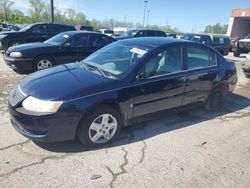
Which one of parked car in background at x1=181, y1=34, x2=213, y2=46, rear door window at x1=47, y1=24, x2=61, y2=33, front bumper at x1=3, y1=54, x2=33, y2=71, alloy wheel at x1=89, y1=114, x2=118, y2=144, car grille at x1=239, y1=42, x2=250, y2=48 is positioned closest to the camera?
alloy wheel at x1=89, y1=114, x2=118, y2=144

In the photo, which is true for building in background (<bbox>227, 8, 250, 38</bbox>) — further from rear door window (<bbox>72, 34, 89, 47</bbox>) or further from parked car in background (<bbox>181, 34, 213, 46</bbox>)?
rear door window (<bbox>72, 34, 89, 47</bbox>)

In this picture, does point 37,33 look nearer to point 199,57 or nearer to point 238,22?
point 199,57

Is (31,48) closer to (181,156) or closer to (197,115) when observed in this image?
(197,115)

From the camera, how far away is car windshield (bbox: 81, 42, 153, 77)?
397cm

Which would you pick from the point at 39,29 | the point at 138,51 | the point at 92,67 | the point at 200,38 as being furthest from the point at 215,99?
the point at 200,38

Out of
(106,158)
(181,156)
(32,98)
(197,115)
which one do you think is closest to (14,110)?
(32,98)

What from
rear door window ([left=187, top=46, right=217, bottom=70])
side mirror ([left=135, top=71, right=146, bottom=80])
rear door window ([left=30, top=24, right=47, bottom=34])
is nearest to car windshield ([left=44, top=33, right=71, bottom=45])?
rear door window ([left=30, top=24, right=47, bottom=34])

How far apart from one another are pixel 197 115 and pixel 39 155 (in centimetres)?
327

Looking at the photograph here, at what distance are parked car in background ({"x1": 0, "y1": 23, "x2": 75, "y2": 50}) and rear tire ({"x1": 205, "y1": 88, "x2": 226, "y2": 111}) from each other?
965cm

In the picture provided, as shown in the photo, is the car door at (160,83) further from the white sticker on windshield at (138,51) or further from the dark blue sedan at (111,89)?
the white sticker on windshield at (138,51)

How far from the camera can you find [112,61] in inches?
168

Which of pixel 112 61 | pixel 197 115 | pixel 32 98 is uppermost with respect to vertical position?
pixel 112 61

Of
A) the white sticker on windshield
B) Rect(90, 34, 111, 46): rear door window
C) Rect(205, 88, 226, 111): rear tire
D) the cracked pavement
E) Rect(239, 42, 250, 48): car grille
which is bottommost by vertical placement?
the cracked pavement

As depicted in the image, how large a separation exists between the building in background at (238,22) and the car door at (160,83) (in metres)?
39.0
